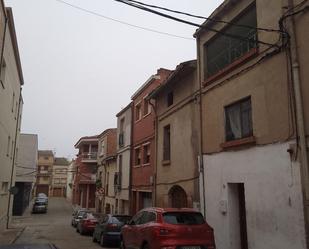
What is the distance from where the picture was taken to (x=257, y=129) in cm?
1015

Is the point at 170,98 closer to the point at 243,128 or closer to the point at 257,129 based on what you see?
the point at 243,128

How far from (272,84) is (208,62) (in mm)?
4539

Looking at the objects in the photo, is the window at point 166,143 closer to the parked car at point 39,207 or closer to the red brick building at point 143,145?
the red brick building at point 143,145

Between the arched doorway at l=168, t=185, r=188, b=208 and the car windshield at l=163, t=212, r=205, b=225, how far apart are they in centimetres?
447

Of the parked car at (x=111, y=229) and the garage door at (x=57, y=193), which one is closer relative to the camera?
the parked car at (x=111, y=229)

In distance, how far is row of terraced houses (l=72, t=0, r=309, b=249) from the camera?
8.72 m

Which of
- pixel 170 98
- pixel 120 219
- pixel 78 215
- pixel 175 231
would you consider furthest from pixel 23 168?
pixel 175 231

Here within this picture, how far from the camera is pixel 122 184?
26203mm

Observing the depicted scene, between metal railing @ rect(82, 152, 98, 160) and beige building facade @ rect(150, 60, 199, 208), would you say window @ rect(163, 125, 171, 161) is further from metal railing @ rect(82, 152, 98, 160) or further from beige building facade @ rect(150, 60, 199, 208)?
metal railing @ rect(82, 152, 98, 160)

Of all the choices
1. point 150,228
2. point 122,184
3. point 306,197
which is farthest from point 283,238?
point 122,184

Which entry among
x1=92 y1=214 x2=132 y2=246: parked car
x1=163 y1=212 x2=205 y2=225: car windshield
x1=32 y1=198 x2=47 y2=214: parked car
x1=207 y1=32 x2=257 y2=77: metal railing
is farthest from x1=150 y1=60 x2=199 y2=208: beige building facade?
x1=32 y1=198 x2=47 y2=214: parked car

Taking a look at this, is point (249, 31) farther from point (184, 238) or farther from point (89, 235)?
point (89, 235)

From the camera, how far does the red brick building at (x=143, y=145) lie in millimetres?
20266

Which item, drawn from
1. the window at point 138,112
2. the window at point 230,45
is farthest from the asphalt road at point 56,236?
the window at point 230,45
